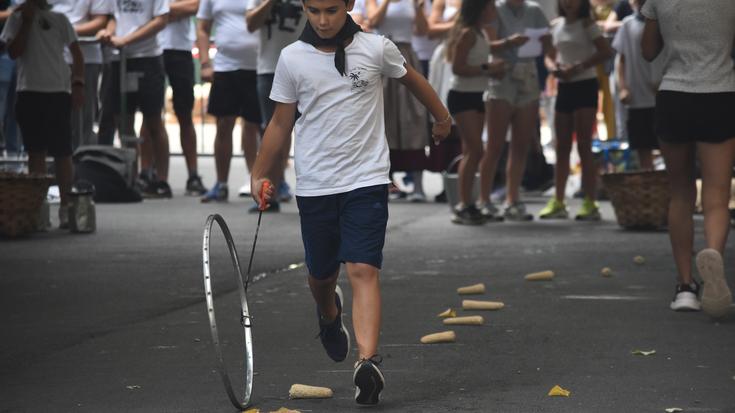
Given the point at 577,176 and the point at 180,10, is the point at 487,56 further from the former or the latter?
the point at 577,176

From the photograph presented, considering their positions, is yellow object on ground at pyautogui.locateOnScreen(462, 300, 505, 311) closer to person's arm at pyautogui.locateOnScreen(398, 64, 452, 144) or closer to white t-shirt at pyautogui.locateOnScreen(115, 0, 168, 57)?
person's arm at pyautogui.locateOnScreen(398, 64, 452, 144)

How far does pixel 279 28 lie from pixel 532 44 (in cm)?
217

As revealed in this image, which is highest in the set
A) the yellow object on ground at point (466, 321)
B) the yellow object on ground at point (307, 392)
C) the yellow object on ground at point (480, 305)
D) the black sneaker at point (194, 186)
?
the yellow object on ground at point (307, 392)

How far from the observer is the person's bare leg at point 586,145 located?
13508 millimetres

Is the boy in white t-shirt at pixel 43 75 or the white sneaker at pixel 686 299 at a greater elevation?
the boy in white t-shirt at pixel 43 75

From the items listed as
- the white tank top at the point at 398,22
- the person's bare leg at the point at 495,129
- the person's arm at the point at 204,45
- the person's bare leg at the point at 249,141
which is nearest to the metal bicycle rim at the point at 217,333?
the person's bare leg at the point at 495,129

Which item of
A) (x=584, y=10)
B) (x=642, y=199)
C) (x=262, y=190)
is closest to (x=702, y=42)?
(x=262, y=190)

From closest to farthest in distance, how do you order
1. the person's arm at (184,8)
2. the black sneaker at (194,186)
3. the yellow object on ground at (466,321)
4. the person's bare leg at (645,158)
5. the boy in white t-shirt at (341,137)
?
1. the boy in white t-shirt at (341,137)
2. the yellow object on ground at (466,321)
3. the person's bare leg at (645,158)
4. the person's arm at (184,8)
5. the black sneaker at (194,186)

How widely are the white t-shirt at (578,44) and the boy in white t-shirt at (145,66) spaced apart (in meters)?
4.45

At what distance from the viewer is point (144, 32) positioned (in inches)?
629

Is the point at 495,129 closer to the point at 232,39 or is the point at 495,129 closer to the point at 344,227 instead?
the point at 232,39

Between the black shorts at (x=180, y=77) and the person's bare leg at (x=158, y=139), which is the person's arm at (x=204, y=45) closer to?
the black shorts at (x=180, y=77)

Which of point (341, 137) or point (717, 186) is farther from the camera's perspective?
point (717, 186)

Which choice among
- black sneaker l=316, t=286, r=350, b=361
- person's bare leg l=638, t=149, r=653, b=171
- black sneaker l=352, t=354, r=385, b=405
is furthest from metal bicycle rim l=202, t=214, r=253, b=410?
person's bare leg l=638, t=149, r=653, b=171
